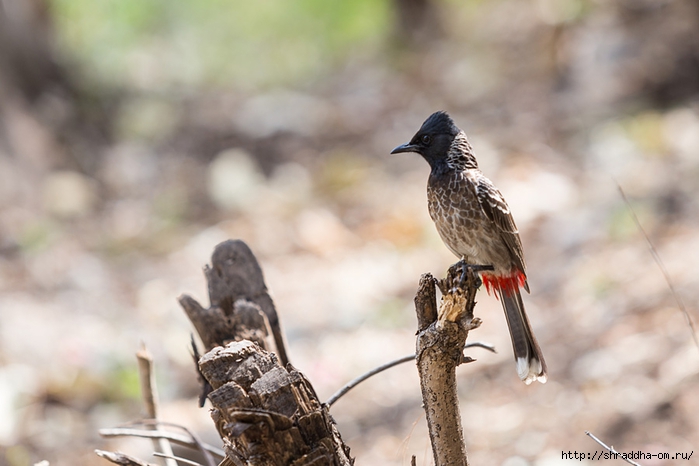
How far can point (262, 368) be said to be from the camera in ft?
7.04

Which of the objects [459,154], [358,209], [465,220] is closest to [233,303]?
[465,220]

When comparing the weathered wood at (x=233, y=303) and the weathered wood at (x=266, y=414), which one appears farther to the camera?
the weathered wood at (x=233, y=303)

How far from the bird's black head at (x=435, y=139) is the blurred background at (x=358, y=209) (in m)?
1.30

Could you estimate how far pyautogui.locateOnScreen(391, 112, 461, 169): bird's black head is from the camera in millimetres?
2930

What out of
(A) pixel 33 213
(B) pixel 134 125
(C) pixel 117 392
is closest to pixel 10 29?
(B) pixel 134 125

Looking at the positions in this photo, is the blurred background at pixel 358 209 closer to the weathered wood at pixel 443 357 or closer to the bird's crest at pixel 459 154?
the weathered wood at pixel 443 357

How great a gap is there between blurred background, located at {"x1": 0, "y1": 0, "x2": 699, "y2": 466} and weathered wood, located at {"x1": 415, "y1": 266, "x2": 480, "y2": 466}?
1117 mm

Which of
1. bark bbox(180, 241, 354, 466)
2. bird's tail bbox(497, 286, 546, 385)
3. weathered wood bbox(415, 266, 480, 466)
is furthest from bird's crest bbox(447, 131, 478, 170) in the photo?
bark bbox(180, 241, 354, 466)

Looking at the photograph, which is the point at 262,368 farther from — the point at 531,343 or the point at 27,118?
the point at 27,118

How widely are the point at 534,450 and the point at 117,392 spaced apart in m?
3.12

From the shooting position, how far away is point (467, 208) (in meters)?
2.93

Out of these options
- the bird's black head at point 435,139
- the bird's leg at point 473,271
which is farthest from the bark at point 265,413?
the bird's black head at point 435,139

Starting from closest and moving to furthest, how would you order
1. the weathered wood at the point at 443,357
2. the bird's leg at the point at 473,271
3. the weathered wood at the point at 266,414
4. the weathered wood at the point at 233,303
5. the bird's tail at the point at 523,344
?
1. the weathered wood at the point at 266,414
2. the weathered wood at the point at 443,357
3. the bird's leg at the point at 473,271
4. the bird's tail at the point at 523,344
5. the weathered wood at the point at 233,303

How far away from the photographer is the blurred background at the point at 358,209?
16.0ft
